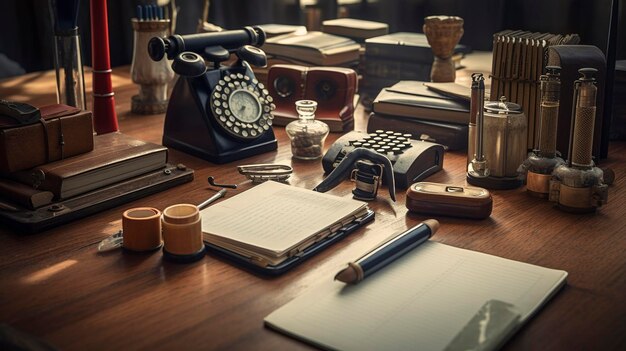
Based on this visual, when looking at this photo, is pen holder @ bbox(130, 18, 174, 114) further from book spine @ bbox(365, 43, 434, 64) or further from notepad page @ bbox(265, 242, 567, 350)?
notepad page @ bbox(265, 242, 567, 350)

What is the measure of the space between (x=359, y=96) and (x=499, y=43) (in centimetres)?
61

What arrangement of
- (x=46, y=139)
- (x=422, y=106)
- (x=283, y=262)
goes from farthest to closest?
1. (x=422, y=106)
2. (x=46, y=139)
3. (x=283, y=262)

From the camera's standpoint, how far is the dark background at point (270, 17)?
2.38 meters

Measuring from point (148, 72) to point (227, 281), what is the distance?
1.00 m

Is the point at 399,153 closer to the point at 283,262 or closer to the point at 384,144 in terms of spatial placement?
the point at 384,144

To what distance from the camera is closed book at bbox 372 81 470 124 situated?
1726 millimetres

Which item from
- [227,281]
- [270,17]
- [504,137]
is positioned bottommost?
[227,281]

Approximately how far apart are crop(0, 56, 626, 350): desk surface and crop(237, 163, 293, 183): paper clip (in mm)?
50

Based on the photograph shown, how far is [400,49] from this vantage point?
214 cm

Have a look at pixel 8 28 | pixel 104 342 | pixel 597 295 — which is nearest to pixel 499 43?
pixel 597 295

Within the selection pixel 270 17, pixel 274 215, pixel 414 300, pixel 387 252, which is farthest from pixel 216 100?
pixel 270 17

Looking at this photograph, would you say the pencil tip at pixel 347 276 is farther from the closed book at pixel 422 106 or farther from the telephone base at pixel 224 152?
the closed book at pixel 422 106

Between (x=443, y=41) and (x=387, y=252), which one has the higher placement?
(x=443, y=41)

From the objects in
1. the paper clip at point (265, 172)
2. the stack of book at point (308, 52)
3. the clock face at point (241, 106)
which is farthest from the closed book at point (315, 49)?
the paper clip at point (265, 172)
